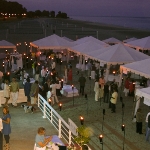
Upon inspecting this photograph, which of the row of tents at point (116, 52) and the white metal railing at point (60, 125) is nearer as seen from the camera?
the white metal railing at point (60, 125)

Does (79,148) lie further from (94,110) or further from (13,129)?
(94,110)

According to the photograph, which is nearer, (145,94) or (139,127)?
(145,94)

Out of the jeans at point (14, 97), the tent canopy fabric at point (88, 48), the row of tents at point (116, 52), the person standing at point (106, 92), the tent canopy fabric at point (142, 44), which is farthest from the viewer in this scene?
the tent canopy fabric at point (142, 44)

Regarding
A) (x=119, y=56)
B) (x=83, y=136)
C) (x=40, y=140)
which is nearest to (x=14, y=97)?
(x=40, y=140)

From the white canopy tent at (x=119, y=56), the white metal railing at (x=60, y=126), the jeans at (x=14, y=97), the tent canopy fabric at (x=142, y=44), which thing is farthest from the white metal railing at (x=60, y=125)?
the tent canopy fabric at (x=142, y=44)

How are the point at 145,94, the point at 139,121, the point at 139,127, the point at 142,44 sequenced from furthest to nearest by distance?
the point at 142,44
the point at 139,127
the point at 139,121
the point at 145,94

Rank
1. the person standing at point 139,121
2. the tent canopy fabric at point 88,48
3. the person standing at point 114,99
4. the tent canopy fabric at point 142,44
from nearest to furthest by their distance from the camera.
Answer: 1. the person standing at point 139,121
2. the person standing at point 114,99
3. the tent canopy fabric at point 88,48
4. the tent canopy fabric at point 142,44

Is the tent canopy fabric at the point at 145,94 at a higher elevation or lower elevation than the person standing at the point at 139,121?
higher

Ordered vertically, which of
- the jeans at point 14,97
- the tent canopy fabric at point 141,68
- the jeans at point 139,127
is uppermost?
the tent canopy fabric at point 141,68

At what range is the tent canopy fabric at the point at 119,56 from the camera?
59.4ft

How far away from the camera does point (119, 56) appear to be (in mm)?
18359

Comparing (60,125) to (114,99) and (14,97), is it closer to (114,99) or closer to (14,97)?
(14,97)

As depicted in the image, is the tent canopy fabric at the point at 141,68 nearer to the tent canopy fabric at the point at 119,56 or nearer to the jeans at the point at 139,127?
the tent canopy fabric at the point at 119,56

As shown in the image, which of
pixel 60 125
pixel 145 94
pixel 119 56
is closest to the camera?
pixel 60 125
